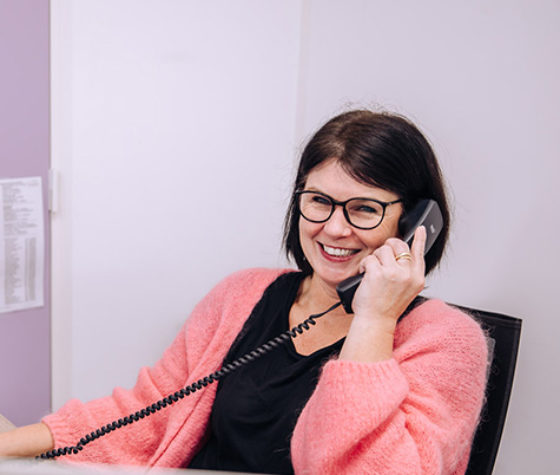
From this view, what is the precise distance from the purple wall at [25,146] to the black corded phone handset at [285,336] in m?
0.51

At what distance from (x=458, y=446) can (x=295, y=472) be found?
0.25 m

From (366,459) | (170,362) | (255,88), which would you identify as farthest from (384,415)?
(255,88)

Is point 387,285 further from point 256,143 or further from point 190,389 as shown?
point 256,143

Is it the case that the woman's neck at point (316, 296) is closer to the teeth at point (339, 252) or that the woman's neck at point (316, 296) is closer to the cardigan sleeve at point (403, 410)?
the teeth at point (339, 252)

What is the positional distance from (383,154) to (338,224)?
0.14 meters

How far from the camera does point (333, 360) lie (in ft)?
3.10

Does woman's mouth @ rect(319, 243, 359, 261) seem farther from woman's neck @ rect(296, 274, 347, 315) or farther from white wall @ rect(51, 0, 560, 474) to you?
white wall @ rect(51, 0, 560, 474)

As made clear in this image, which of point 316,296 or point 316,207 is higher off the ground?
point 316,207

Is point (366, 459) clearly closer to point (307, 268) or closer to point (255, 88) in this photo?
point (307, 268)

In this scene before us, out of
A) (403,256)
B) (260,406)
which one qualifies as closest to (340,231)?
(403,256)

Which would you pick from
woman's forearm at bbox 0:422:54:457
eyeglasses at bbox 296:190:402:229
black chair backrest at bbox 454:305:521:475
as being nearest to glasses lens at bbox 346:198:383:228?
eyeglasses at bbox 296:190:402:229

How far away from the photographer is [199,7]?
1.65m

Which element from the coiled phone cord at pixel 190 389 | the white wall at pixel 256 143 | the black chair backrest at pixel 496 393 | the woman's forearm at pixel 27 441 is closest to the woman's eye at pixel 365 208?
the coiled phone cord at pixel 190 389

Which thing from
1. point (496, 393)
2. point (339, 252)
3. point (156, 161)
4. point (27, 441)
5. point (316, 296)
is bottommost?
point (27, 441)
